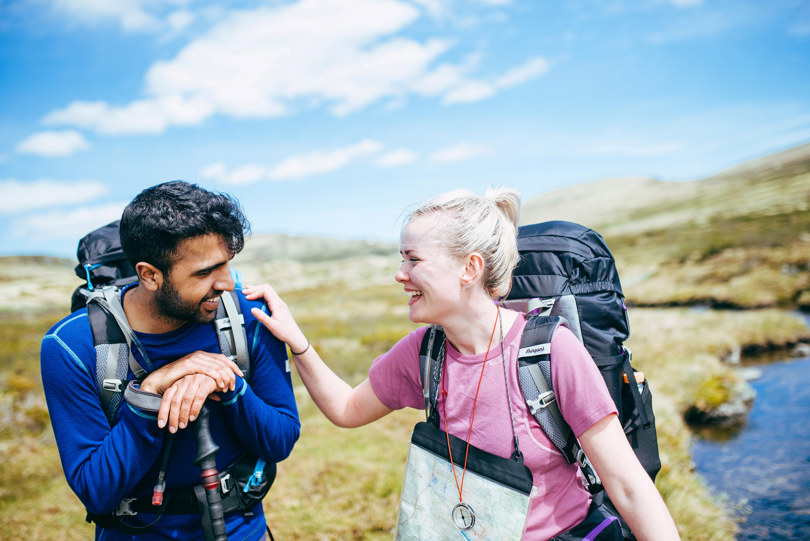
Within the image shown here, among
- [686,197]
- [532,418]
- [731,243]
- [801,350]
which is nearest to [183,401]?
[532,418]

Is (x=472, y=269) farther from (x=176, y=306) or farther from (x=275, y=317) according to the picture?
(x=176, y=306)

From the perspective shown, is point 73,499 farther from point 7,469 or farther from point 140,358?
point 140,358

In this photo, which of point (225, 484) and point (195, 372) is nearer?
point (195, 372)

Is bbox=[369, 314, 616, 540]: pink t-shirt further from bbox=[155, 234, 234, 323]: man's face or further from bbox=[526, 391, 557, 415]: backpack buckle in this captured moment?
bbox=[155, 234, 234, 323]: man's face

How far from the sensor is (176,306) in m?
2.15

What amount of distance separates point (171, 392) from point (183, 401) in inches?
2.3

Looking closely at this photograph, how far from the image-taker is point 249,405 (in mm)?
2172

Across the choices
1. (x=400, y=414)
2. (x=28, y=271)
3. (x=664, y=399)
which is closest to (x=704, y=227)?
(x=664, y=399)

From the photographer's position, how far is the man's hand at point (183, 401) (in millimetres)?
1870

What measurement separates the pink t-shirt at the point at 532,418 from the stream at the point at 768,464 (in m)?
5.09

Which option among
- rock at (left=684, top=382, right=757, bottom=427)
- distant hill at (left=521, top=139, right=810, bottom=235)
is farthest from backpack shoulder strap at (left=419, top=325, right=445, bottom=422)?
distant hill at (left=521, top=139, right=810, bottom=235)

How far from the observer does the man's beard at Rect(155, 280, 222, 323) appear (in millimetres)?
2141

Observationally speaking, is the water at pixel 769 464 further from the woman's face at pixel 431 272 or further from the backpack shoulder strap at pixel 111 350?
the backpack shoulder strap at pixel 111 350

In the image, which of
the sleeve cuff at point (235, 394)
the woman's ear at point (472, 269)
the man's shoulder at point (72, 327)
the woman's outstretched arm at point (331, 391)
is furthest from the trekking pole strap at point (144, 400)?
the woman's ear at point (472, 269)
